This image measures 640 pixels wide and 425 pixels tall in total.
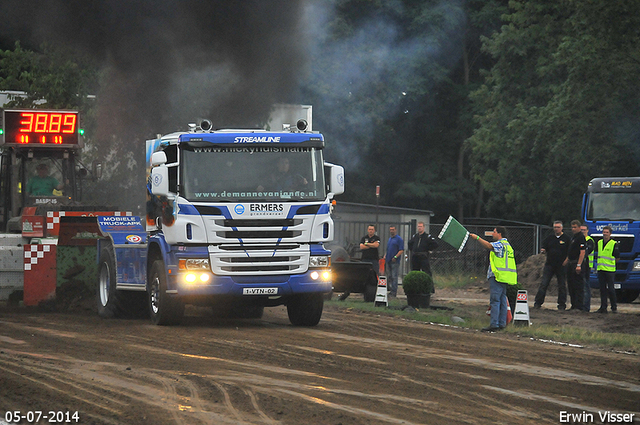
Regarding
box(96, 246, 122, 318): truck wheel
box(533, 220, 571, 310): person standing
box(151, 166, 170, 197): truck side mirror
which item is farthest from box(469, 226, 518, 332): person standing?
box(96, 246, 122, 318): truck wheel

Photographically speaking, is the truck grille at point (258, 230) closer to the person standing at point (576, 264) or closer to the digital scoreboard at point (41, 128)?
the digital scoreboard at point (41, 128)

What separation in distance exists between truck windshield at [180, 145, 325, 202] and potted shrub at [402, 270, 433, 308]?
17.4 feet

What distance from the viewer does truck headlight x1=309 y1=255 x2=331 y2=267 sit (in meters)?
13.8

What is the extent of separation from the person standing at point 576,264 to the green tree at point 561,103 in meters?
13.7

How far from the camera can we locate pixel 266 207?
13398 millimetres

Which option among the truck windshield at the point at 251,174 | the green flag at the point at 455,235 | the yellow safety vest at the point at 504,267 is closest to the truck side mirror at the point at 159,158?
the truck windshield at the point at 251,174

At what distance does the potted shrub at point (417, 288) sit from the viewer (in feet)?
60.8

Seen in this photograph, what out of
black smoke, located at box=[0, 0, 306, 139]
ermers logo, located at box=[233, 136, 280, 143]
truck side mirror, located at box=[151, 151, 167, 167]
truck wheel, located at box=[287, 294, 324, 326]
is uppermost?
black smoke, located at box=[0, 0, 306, 139]

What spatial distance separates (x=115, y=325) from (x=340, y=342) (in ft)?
12.9

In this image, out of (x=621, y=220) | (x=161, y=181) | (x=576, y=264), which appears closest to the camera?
(x=161, y=181)

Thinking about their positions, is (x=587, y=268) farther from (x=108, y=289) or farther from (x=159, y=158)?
(x=159, y=158)

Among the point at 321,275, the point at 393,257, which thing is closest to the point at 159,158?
the point at 321,275

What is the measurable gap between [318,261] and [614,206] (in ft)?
45.1

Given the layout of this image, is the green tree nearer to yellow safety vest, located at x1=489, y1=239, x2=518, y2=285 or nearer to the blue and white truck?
yellow safety vest, located at x1=489, y1=239, x2=518, y2=285
